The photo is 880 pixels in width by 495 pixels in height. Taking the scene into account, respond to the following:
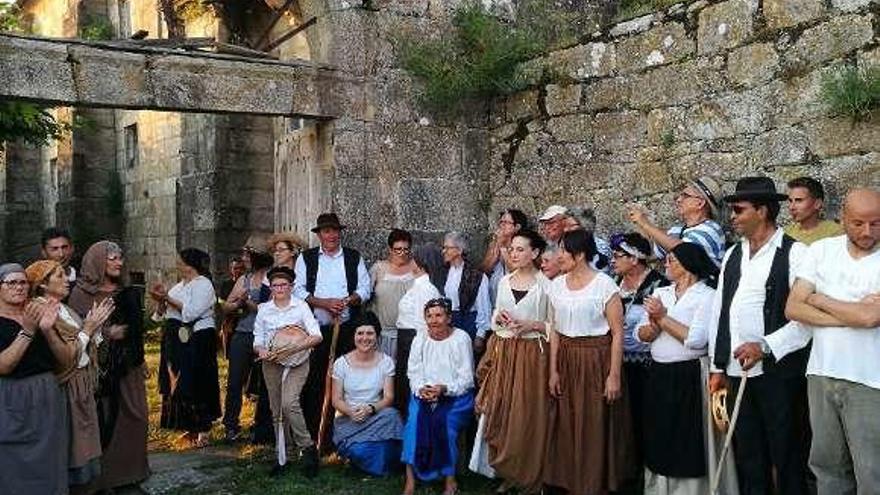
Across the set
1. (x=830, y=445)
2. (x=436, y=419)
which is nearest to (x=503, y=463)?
(x=436, y=419)

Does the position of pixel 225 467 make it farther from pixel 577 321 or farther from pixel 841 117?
pixel 841 117

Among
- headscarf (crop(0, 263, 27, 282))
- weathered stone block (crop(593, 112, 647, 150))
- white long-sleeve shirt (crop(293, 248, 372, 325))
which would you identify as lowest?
white long-sleeve shirt (crop(293, 248, 372, 325))

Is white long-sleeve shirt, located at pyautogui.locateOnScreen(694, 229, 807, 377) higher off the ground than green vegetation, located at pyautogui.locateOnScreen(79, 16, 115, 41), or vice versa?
green vegetation, located at pyautogui.locateOnScreen(79, 16, 115, 41)

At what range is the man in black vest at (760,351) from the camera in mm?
4008

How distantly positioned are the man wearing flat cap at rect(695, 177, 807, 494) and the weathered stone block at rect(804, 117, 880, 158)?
112 cm

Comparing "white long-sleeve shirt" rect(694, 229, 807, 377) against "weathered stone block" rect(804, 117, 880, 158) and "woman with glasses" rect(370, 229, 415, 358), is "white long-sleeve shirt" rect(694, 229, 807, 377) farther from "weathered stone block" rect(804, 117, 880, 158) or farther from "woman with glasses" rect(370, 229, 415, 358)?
"woman with glasses" rect(370, 229, 415, 358)

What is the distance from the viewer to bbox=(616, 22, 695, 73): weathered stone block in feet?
20.0

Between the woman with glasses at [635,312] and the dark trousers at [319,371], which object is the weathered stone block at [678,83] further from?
the dark trousers at [319,371]

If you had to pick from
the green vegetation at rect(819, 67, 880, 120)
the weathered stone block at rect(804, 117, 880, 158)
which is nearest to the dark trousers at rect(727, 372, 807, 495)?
the weathered stone block at rect(804, 117, 880, 158)

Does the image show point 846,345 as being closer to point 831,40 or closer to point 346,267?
point 831,40

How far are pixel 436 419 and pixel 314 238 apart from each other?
7.71ft

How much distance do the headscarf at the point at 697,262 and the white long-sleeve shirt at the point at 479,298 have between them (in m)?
1.95

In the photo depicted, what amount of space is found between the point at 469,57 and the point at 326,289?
244 centimetres

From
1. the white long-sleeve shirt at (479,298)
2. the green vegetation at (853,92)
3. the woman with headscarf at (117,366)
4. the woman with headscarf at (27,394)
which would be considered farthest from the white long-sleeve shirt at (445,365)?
the green vegetation at (853,92)
